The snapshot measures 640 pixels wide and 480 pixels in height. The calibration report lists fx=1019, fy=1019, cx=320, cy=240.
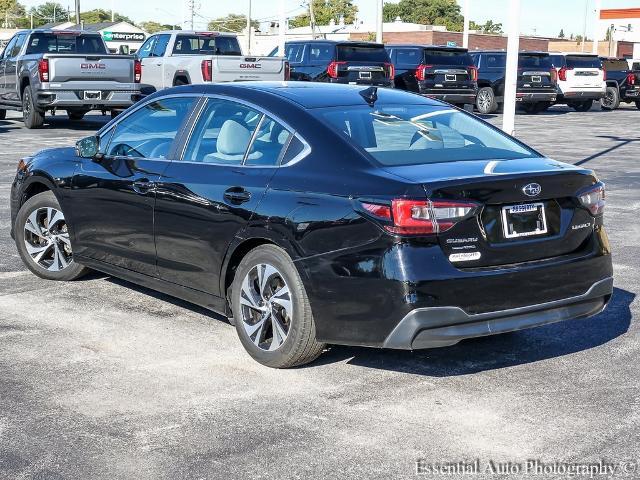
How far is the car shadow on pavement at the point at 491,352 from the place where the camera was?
5883 mm

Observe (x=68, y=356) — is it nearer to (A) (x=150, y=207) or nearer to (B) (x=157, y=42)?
(A) (x=150, y=207)

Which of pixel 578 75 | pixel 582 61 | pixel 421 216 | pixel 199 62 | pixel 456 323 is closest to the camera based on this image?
pixel 421 216

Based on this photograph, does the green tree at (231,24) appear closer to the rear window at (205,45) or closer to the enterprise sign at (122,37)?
the enterprise sign at (122,37)

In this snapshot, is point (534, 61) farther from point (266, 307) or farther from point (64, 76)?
point (266, 307)

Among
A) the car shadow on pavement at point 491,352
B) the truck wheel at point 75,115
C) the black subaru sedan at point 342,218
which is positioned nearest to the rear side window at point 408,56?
the truck wheel at point 75,115

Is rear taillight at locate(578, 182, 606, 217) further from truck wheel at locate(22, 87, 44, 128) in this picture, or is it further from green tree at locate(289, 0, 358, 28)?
green tree at locate(289, 0, 358, 28)

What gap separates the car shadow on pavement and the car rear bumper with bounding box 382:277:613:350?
1.79 feet

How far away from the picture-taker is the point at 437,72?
28.2 meters

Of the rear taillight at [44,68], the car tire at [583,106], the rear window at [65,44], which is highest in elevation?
the rear window at [65,44]

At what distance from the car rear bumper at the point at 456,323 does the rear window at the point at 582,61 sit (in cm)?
2780

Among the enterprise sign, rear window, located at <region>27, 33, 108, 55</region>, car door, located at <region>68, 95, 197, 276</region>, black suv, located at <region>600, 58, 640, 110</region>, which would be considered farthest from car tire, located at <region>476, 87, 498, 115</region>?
the enterprise sign

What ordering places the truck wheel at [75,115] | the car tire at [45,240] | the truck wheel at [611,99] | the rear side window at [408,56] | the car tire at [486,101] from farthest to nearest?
1. the truck wheel at [611,99]
2. the car tire at [486,101]
3. the rear side window at [408,56]
4. the truck wheel at [75,115]
5. the car tire at [45,240]

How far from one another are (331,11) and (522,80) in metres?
110

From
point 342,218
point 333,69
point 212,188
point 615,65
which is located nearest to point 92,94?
point 333,69
